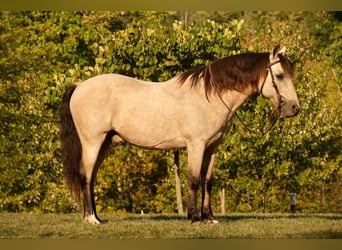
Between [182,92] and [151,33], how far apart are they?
8.83m

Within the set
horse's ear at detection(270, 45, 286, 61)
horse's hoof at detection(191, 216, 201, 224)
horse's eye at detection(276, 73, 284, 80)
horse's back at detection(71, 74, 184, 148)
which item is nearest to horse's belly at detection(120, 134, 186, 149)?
horse's back at detection(71, 74, 184, 148)

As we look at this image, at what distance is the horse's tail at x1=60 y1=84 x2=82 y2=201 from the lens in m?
11.3

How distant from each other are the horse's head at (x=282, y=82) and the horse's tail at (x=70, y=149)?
2.94m

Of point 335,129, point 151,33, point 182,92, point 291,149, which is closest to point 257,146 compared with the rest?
point 291,149

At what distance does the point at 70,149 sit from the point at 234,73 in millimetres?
2691

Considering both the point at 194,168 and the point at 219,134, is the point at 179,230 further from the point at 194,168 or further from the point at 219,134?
the point at 219,134

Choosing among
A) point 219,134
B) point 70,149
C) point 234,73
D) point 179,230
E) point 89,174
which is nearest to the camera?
point 179,230

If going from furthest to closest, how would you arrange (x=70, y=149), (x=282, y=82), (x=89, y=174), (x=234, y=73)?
(x=70, y=149)
(x=89, y=174)
(x=234, y=73)
(x=282, y=82)

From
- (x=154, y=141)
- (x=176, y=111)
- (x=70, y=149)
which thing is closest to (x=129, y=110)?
(x=154, y=141)

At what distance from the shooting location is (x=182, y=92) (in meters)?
10.9

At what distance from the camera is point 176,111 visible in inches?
426

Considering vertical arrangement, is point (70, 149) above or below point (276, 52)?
below

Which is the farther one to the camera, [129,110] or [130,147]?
[130,147]
